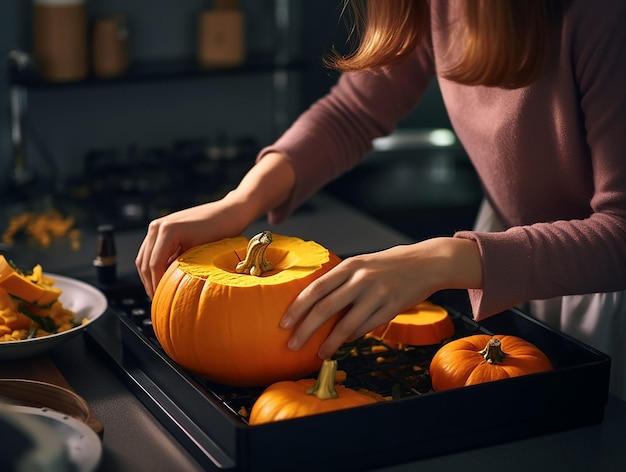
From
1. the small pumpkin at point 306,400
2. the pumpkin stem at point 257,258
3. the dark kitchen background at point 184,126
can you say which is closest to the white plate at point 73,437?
the small pumpkin at point 306,400

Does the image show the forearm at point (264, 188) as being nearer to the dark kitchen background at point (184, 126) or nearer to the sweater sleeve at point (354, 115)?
the sweater sleeve at point (354, 115)

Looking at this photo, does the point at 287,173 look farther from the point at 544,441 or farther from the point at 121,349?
the point at 544,441

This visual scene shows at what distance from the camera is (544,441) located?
3.61 ft

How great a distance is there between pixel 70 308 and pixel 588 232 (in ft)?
2.23

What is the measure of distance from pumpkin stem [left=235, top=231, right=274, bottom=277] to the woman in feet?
0.29

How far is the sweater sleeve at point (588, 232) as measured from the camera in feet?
3.91

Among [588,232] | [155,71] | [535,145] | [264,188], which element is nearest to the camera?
[588,232]

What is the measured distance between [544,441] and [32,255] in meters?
1.27

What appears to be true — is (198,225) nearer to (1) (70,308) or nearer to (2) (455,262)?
(1) (70,308)

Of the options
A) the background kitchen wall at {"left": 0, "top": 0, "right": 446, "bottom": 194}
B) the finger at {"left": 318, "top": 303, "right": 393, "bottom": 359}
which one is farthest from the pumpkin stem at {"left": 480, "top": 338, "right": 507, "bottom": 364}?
the background kitchen wall at {"left": 0, "top": 0, "right": 446, "bottom": 194}

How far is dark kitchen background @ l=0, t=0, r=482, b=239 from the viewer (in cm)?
245

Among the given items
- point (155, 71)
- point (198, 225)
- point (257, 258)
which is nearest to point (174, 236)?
point (198, 225)

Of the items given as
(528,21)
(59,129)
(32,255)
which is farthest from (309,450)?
(59,129)

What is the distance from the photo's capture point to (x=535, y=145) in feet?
4.61
